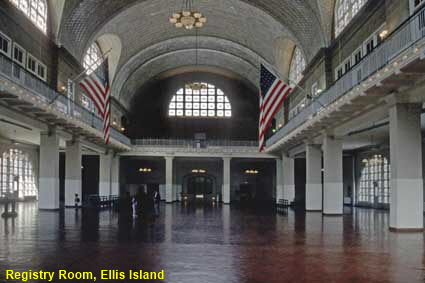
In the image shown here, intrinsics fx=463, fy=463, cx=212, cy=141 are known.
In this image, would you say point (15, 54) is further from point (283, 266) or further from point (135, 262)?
point (283, 266)

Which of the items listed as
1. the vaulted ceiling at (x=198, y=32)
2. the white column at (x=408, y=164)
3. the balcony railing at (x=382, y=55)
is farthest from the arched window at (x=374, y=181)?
the white column at (x=408, y=164)

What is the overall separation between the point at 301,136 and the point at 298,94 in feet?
23.7

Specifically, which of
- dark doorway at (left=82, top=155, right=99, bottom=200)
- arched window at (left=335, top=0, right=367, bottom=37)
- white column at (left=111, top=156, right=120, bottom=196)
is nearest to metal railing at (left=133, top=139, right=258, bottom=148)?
white column at (left=111, top=156, right=120, bottom=196)

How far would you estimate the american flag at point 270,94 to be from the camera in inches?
854

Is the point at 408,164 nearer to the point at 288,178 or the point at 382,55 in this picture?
the point at 382,55

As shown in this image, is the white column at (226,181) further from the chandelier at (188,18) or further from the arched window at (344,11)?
the arched window at (344,11)

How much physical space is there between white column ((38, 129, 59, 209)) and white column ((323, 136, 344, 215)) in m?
15.8

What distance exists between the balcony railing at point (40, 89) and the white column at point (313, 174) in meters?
14.7

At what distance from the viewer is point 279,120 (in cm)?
4600

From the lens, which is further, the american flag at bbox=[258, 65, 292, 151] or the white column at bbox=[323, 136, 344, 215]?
the white column at bbox=[323, 136, 344, 215]

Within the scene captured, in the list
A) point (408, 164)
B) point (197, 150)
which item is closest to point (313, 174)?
point (408, 164)

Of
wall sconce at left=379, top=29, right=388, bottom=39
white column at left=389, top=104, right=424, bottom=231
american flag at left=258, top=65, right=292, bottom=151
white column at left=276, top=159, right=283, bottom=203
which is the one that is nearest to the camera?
white column at left=389, top=104, right=424, bottom=231

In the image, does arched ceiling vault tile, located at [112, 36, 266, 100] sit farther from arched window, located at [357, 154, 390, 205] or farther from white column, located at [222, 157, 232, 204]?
arched window, located at [357, 154, 390, 205]

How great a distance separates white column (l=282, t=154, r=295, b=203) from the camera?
4025 cm
